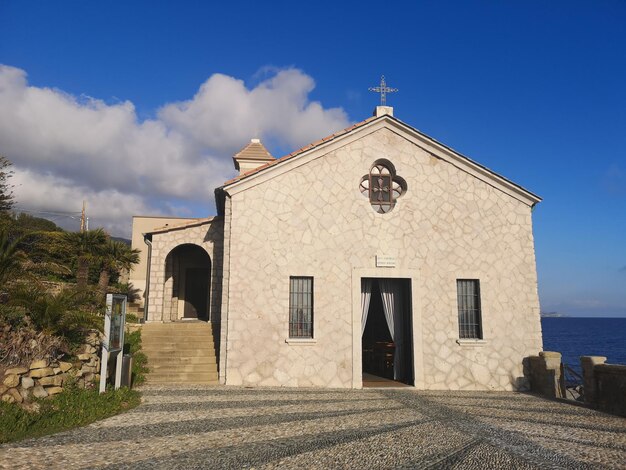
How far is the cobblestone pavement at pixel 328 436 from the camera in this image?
5805mm

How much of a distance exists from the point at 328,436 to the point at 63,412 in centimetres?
457

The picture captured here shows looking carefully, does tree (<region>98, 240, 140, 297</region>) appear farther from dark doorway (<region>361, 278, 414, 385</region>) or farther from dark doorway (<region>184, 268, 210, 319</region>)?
dark doorway (<region>361, 278, 414, 385</region>)

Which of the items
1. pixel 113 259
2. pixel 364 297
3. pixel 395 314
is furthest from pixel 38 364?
pixel 113 259

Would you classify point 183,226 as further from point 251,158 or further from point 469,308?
point 469,308

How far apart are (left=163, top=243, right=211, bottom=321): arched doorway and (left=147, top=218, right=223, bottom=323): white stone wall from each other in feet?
6.69

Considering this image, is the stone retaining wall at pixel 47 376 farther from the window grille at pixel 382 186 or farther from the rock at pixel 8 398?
the window grille at pixel 382 186

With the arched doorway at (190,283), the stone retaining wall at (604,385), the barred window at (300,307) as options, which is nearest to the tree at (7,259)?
the barred window at (300,307)

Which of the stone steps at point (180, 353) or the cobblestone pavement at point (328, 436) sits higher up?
the stone steps at point (180, 353)

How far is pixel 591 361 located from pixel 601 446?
4320mm

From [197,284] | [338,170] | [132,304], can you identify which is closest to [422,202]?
[338,170]

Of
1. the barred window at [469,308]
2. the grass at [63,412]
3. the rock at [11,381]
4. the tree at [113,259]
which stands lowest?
the grass at [63,412]

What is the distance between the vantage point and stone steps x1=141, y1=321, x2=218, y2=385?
467 inches

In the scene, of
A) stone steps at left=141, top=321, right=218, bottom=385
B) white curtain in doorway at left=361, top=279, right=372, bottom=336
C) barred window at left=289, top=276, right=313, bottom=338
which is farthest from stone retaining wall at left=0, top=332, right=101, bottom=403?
white curtain in doorway at left=361, top=279, right=372, bottom=336

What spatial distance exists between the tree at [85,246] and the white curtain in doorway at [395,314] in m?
11.0
